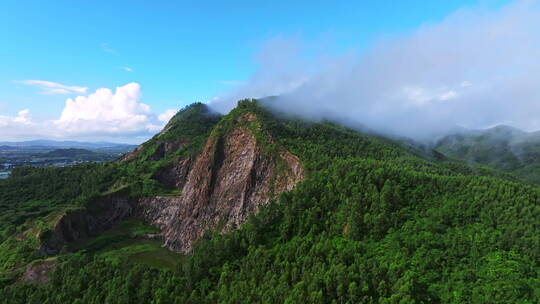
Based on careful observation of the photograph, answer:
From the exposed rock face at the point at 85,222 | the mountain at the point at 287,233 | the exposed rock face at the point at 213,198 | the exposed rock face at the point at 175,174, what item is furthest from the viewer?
the exposed rock face at the point at 175,174

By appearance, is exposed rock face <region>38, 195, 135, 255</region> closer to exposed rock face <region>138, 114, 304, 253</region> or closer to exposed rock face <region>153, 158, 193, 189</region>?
exposed rock face <region>138, 114, 304, 253</region>

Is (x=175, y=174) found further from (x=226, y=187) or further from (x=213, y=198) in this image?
(x=226, y=187)

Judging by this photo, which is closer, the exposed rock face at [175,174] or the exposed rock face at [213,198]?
the exposed rock face at [213,198]

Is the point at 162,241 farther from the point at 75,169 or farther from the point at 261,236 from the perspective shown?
the point at 75,169

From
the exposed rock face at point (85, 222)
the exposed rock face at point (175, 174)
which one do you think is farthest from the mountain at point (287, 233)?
the exposed rock face at point (175, 174)

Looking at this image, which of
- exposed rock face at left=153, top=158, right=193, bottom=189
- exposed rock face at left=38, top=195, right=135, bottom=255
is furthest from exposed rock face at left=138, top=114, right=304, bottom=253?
exposed rock face at left=153, top=158, right=193, bottom=189

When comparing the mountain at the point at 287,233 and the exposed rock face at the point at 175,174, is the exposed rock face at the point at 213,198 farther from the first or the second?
the exposed rock face at the point at 175,174

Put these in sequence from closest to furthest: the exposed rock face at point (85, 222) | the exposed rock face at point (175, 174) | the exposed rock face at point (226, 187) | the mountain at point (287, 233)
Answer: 1. the mountain at point (287, 233)
2. the exposed rock face at point (226, 187)
3. the exposed rock face at point (85, 222)
4. the exposed rock face at point (175, 174)

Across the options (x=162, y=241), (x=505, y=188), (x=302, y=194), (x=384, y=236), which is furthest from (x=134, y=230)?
(x=505, y=188)
